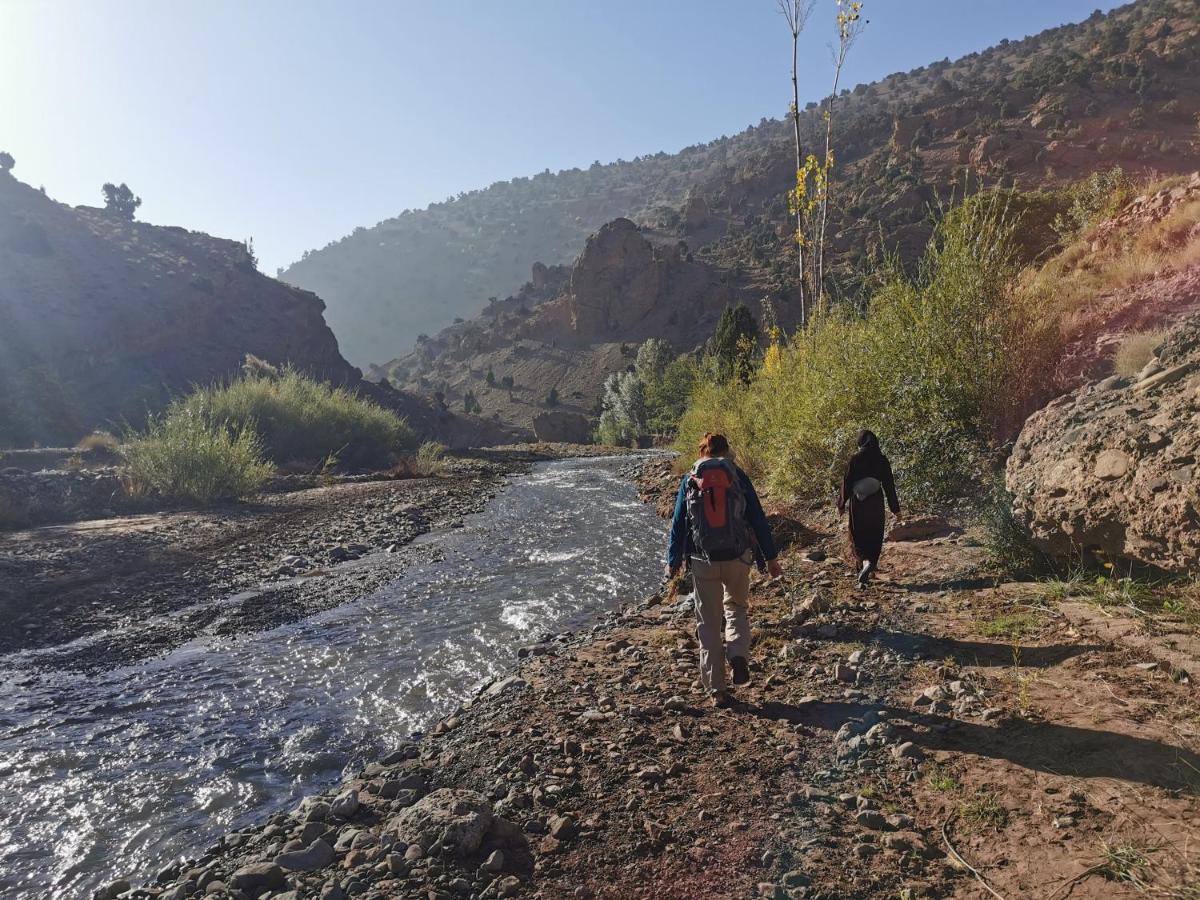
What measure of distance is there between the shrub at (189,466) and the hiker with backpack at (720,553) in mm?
14858

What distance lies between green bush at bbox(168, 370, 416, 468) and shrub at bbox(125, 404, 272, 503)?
460 cm

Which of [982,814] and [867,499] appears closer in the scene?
[982,814]

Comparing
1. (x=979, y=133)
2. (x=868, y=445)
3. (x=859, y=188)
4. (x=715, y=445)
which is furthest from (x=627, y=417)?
(x=715, y=445)

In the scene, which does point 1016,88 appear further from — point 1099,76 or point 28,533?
point 28,533

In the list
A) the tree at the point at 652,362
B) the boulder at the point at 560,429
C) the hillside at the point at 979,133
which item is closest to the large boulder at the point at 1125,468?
the hillside at the point at 979,133

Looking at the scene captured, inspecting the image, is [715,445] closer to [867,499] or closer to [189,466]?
[867,499]

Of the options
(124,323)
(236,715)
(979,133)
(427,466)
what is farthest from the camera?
(979,133)

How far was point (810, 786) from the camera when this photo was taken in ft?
11.3

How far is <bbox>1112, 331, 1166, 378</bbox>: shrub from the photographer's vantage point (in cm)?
659

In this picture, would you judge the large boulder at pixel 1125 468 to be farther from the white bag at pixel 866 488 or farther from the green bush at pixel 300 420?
the green bush at pixel 300 420

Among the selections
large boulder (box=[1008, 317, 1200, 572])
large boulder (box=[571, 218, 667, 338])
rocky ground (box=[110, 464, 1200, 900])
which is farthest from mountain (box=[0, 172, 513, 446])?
large boulder (box=[1008, 317, 1200, 572])

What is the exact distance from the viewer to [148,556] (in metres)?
10.7

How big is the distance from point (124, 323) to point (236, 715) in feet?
148

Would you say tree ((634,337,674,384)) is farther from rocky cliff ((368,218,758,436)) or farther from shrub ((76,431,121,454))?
shrub ((76,431,121,454))
